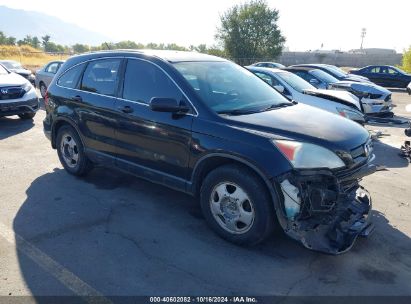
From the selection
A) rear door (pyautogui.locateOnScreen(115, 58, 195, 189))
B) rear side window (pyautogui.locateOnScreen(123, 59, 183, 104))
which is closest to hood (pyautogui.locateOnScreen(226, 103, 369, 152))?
rear door (pyautogui.locateOnScreen(115, 58, 195, 189))

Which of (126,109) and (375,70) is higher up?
(126,109)

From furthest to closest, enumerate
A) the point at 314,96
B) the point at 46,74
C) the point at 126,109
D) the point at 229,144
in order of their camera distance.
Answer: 1. the point at 46,74
2. the point at 314,96
3. the point at 126,109
4. the point at 229,144

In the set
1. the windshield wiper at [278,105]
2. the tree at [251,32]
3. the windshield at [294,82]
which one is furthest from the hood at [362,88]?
the tree at [251,32]

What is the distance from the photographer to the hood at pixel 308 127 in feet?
11.3

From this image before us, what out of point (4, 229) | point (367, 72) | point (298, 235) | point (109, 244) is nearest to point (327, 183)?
point (298, 235)

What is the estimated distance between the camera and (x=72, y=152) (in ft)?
18.3

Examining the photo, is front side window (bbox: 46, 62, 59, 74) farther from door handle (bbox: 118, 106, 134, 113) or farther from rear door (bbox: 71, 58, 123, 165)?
door handle (bbox: 118, 106, 134, 113)

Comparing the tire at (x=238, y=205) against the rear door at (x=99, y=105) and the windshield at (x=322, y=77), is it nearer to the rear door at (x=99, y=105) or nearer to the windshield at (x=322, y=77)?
the rear door at (x=99, y=105)

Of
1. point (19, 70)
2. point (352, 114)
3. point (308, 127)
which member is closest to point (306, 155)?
point (308, 127)

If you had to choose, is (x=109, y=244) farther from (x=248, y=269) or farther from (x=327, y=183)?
(x=327, y=183)

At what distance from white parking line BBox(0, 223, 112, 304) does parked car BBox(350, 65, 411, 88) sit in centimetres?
2330

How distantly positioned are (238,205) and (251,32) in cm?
4333

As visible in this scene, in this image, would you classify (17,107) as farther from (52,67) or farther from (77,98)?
(52,67)

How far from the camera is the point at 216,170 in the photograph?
147 inches
